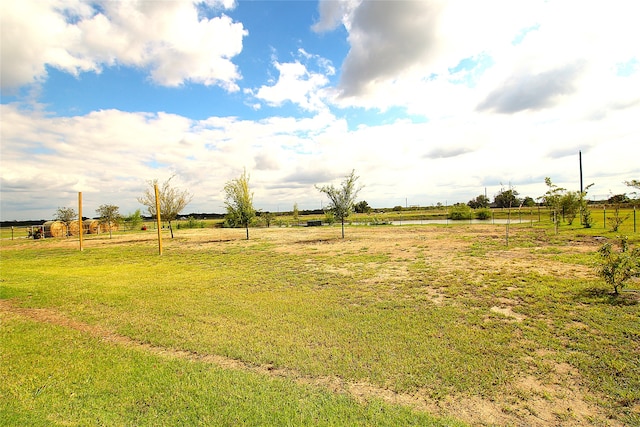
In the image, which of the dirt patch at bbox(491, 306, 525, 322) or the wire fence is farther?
the wire fence

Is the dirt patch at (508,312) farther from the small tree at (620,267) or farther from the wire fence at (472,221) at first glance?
the wire fence at (472,221)

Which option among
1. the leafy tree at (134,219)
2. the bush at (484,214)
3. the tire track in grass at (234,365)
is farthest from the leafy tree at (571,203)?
the leafy tree at (134,219)

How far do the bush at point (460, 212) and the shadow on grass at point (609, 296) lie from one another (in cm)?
3990

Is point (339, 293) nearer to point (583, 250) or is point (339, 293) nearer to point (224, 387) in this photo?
point (224, 387)

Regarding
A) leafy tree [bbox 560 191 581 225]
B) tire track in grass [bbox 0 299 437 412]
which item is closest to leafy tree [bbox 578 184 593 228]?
leafy tree [bbox 560 191 581 225]

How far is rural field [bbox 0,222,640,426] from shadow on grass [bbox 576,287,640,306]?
2.3 inches

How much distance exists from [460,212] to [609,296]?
41.0 metres

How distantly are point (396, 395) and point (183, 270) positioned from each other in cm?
1018

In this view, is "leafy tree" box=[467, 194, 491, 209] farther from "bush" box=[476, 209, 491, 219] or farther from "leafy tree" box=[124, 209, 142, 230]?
"leafy tree" box=[124, 209, 142, 230]

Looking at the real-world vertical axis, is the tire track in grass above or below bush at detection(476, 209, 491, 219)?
below

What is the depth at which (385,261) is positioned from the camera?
38.9 feet

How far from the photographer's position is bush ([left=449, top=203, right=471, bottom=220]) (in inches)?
1720

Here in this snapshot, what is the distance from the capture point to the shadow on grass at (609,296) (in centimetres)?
595

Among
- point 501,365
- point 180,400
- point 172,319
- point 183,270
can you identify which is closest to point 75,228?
point 183,270
